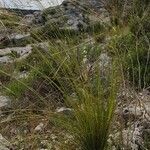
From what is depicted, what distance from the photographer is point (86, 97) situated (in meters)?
3.57

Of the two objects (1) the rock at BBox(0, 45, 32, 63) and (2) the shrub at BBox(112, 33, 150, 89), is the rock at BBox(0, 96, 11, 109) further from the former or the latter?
(2) the shrub at BBox(112, 33, 150, 89)

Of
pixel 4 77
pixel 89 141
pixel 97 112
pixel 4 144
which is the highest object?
pixel 97 112

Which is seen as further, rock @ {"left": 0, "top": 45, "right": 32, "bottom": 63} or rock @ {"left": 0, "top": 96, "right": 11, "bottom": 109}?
rock @ {"left": 0, "top": 45, "right": 32, "bottom": 63}

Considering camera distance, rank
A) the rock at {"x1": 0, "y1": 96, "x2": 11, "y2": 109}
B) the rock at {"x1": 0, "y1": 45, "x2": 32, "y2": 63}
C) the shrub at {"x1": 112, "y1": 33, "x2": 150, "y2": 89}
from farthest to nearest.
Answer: the rock at {"x1": 0, "y1": 45, "x2": 32, "y2": 63}, the rock at {"x1": 0, "y1": 96, "x2": 11, "y2": 109}, the shrub at {"x1": 112, "y1": 33, "x2": 150, "y2": 89}

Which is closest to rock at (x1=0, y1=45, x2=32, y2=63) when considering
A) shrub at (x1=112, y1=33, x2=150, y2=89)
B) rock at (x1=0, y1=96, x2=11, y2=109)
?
rock at (x1=0, y1=96, x2=11, y2=109)

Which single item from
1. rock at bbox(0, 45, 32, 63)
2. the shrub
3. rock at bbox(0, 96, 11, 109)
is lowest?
rock at bbox(0, 45, 32, 63)

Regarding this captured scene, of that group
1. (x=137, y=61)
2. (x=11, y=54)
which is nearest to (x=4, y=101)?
(x=137, y=61)

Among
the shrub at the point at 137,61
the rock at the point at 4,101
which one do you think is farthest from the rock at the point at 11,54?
the shrub at the point at 137,61

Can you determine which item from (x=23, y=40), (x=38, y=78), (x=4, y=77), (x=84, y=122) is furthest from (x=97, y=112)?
(x=23, y=40)

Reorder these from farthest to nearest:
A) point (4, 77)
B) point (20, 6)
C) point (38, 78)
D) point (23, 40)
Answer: point (23, 40)
point (4, 77)
point (38, 78)
point (20, 6)

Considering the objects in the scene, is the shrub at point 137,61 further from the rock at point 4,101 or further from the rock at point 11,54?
the rock at point 11,54

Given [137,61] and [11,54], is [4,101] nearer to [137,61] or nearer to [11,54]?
[137,61]

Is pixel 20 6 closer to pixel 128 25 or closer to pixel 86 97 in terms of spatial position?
pixel 86 97

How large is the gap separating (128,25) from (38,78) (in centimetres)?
134
